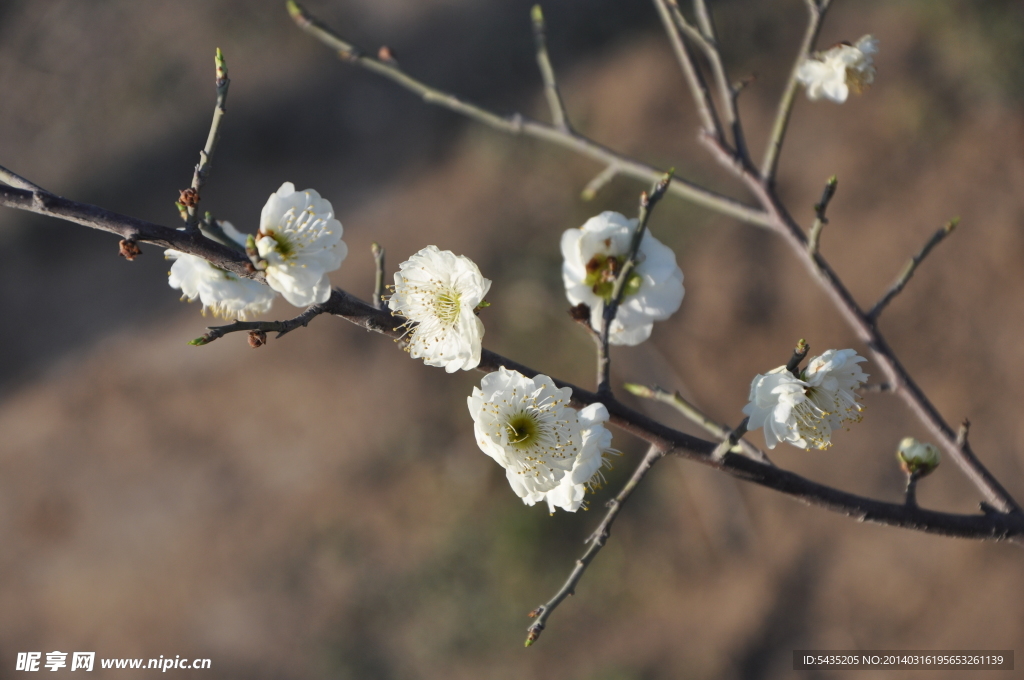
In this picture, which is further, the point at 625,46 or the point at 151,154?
the point at 151,154

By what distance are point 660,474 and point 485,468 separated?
823 mm

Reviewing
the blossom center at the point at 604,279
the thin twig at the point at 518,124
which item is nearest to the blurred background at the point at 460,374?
the thin twig at the point at 518,124

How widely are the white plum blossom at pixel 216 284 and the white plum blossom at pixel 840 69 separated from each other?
1001mm

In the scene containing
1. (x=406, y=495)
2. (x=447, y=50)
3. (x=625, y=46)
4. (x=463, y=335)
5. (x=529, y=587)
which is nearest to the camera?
(x=463, y=335)

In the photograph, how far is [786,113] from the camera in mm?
1162

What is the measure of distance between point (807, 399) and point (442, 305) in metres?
0.52

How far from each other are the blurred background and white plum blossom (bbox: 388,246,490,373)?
6.72 ft

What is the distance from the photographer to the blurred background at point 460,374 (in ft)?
9.42

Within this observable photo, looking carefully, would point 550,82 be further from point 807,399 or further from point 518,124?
point 807,399

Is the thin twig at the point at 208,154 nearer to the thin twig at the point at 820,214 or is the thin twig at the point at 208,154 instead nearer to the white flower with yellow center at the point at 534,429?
the white flower with yellow center at the point at 534,429

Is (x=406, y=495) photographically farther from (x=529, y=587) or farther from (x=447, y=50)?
(x=447, y=50)

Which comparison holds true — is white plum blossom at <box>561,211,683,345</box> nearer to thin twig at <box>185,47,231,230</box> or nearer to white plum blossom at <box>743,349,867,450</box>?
white plum blossom at <box>743,349,867,450</box>

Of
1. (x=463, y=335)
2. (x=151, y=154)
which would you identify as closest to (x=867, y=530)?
(x=463, y=335)

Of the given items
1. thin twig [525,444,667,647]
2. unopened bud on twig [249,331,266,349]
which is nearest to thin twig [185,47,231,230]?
unopened bud on twig [249,331,266,349]
